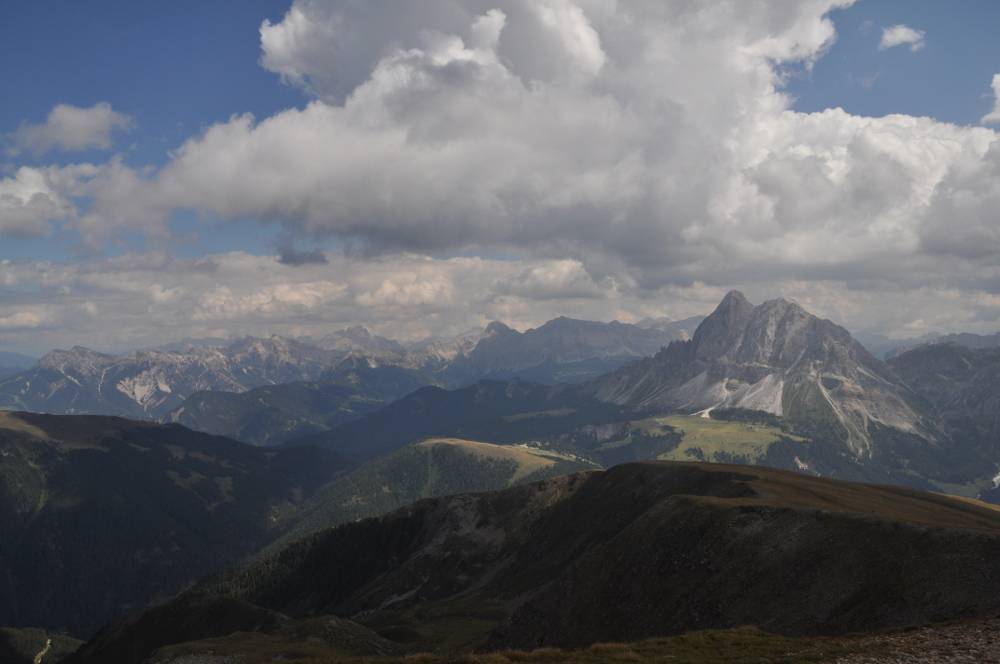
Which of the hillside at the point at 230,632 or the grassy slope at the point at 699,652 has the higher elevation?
the grassy slope at the point at 699,652

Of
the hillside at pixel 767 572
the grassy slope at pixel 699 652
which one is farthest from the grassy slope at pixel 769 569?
the grassy slope at pixel 699 652

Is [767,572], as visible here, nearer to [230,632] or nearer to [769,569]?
[769,569]

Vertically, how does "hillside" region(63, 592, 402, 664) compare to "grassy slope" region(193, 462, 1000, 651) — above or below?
below

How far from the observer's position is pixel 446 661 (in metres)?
46.5

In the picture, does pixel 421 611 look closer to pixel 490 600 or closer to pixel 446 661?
pixel 490 600

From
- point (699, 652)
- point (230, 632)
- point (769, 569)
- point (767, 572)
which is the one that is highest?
point (699, 652)

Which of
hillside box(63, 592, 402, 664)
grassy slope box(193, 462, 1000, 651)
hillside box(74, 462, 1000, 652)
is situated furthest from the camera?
hillside box(63, 592, 402, 664)

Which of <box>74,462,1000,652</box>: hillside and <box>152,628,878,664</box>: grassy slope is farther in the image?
<box>74,462,1000,652</box>: hillside

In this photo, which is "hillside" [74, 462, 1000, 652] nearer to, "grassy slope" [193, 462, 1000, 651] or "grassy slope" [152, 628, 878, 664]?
"grassy slope" [193, 462, 1000, 651]

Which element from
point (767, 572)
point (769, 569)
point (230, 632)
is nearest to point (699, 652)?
point (767, 572)

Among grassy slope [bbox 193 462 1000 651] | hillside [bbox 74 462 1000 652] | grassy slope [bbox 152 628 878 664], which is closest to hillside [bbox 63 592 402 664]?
grassy slope [bbox 193 462 1000 651]

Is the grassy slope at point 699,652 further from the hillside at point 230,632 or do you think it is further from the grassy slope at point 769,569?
the hillside at point 230,632

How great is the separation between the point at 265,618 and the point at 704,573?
429 ft

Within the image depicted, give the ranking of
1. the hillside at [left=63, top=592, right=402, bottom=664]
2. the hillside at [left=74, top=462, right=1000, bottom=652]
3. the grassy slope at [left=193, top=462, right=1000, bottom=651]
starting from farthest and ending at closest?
the hillside at [left=63, top=592, right=402, bottom=664]
the grassy slope at [left=193, top=462, right=1000, bottom=651]
the hillside at [left=74, top=462, right=1000, bottom=652]
